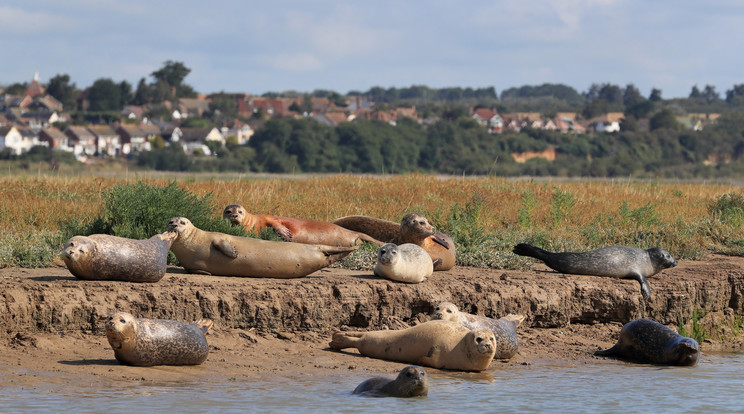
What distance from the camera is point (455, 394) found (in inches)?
368

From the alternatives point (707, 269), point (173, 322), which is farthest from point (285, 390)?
point (707, 269)

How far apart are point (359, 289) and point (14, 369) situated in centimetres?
395

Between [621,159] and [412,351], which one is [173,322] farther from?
[621,159]

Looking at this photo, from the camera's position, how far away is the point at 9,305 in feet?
33.1

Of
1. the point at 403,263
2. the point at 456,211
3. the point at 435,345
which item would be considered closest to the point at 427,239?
the point at 403,263

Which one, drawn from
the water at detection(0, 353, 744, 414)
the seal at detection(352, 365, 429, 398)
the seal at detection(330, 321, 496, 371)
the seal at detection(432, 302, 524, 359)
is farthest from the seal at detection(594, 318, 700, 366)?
the seal at detection(352, 365, 429, 398)

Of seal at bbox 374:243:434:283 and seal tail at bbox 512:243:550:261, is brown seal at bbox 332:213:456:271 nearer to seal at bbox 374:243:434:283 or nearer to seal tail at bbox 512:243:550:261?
Result: seal at bbox 374:243:434:283

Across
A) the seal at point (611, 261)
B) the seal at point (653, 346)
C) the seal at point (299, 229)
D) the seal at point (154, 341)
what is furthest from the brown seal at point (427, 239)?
the seal at point (154, 341)

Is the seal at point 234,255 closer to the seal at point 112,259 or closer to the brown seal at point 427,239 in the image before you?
the seal at point 112,259

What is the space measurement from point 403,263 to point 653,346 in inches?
114

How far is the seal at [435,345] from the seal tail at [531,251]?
11.6ft

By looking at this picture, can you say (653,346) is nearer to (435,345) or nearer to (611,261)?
(611,261)

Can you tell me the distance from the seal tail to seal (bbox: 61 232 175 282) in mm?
5029

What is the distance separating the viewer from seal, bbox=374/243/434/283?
1190cm
